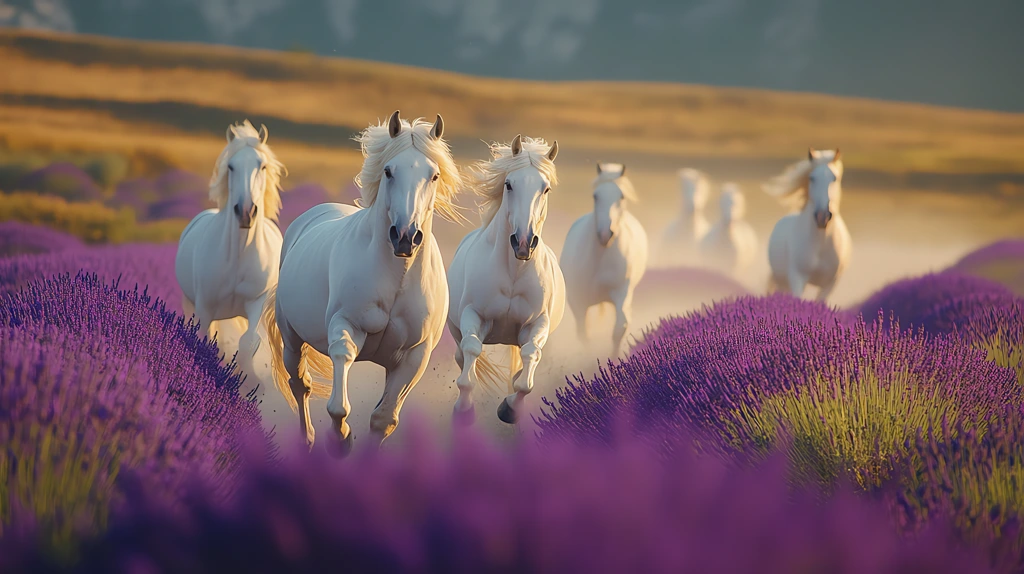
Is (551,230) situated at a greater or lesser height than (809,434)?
greater

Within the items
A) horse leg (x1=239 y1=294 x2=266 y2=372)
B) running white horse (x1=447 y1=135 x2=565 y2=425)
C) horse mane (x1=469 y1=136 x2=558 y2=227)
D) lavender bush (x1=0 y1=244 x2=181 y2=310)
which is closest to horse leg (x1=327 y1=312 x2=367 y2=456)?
running white horse (x1=447 y1=135 x2=565 y2=425)

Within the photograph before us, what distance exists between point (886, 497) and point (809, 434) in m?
0.61

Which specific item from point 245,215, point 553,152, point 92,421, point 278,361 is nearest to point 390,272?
point 553,152

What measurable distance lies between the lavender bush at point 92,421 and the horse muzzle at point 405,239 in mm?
952

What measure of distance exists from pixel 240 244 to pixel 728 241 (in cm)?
1071

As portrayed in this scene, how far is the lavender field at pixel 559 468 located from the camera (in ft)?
4.51

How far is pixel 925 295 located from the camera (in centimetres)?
784

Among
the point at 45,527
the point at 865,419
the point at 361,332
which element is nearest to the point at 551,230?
the point at 361,332

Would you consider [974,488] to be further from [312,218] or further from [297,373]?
[312,218]

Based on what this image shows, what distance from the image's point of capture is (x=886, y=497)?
237 centimetres

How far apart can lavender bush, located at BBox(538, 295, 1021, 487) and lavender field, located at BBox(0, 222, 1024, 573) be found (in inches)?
0.5

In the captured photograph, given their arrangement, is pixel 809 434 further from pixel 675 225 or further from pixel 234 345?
pixel 675 225

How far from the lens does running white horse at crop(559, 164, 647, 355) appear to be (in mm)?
7648

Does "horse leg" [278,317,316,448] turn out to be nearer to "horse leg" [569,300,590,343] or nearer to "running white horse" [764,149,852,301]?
"horse leg" [569,300,590,343]
